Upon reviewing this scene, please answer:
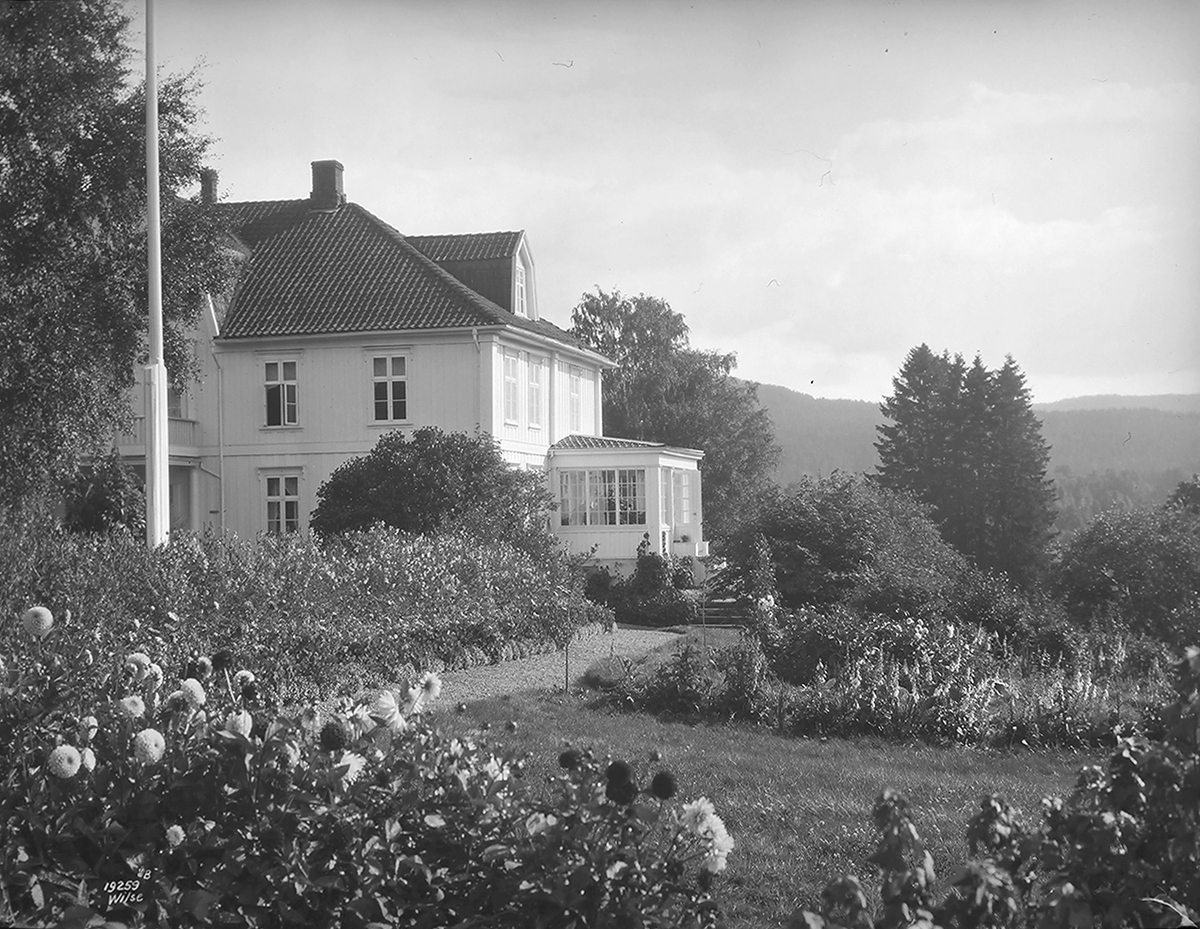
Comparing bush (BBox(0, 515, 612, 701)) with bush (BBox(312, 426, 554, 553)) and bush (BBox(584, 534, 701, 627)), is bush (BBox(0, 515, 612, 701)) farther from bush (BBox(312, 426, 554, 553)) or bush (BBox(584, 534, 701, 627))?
bush (BBox(584, 534, 701, 627))

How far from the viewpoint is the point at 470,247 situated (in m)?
29.0

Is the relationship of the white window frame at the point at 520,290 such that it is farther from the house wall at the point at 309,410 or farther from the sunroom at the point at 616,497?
the sunroom at the point at 616,497

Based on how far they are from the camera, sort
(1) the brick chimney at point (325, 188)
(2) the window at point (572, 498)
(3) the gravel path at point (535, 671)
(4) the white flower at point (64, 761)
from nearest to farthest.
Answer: (4) the white flower at point (64, 761), (3) the gravel path at point (535, 671), (2) the window at point (572, 498), (1) the brick chimney at point (325, 188)

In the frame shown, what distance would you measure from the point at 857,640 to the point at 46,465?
41.5ft

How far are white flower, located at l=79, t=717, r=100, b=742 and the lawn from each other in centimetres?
127

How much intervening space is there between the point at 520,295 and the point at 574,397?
3125mm

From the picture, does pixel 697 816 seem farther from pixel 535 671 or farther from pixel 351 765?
pixel 535 671

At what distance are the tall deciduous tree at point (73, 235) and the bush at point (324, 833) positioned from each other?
14966mm

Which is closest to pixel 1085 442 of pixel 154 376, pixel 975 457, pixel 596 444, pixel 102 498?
pixel 975 457

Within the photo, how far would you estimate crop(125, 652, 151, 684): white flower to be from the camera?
4336mm

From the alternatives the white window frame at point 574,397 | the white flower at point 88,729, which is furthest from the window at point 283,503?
the white flower at point 88,729

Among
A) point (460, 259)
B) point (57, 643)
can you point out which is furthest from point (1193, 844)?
point (460, 259)

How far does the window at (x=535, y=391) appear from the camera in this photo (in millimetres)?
28125

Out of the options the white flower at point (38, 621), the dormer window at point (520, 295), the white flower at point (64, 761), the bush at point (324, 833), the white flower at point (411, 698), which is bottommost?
the bush at point (324, 833)
